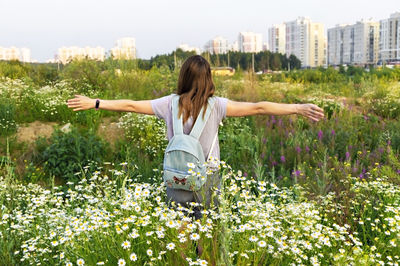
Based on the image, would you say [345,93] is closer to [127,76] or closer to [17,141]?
[127,76]

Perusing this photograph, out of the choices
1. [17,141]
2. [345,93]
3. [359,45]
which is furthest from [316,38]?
[17,141]

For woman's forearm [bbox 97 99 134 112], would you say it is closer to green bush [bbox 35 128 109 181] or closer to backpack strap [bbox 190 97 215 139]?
backpack strap [bbox 190 97 215 139]

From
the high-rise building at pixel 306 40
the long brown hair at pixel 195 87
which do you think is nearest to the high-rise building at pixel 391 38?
the high-rise building at pixel 306 40

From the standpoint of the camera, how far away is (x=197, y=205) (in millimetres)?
3064

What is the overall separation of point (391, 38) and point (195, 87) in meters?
124

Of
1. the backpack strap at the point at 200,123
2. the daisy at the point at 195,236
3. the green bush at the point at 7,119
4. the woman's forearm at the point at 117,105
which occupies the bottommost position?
the daisy at the point at 195,236

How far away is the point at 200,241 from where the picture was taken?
8.57 feet

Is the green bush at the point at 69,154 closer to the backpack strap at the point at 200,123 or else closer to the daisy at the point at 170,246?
the backpack strap at the point at 200,123

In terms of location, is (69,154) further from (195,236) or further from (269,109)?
(195,236)

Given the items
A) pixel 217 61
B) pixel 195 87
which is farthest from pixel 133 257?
pixel 217 61

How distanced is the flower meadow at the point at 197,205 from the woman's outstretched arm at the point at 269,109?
0.41m

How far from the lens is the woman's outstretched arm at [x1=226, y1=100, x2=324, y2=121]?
3.47 meters

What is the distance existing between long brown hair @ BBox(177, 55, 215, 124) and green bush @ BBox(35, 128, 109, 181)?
3143 mm

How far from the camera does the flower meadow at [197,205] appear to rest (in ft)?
8.68
